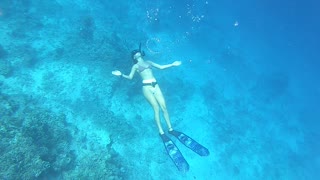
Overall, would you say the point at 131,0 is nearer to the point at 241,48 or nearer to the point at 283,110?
the point at 241,48

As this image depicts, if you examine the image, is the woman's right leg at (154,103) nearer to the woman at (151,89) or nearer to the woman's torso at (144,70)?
the woman at (151,89)

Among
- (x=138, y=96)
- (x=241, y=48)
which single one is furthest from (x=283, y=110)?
(x=138, y=96)

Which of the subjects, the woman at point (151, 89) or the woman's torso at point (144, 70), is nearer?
the woman at point (151, 89)

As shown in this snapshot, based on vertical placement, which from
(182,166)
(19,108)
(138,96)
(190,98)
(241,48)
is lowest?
(19,108)

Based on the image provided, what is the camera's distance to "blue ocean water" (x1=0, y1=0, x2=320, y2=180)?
9.64 m

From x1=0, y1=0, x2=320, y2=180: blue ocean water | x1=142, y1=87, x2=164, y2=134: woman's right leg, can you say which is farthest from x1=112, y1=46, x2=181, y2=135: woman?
x1=0, y1=0, x2=320, y2=180: blue ocean water

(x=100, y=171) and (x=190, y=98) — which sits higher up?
(x=190, y=98)

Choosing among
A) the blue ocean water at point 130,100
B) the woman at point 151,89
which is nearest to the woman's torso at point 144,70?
the woman at point 151,89

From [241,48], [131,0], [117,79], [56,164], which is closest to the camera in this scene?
[56,164]

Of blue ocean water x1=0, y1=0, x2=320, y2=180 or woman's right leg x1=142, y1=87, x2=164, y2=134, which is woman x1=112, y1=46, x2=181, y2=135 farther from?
blue ocean water x1=0, y1=0, x2=320, y2=180

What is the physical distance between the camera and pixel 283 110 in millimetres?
21703

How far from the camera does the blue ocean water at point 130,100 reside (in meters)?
9.64

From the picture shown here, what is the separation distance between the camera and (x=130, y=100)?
1269 cm

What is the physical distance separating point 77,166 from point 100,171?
3.24 feet
